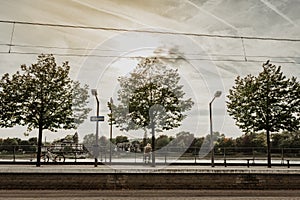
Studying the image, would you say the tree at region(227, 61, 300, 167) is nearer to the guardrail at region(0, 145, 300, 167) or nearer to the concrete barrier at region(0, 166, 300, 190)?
the guardrail at region(0, 145, 300, 167)

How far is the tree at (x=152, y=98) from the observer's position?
28.2 m

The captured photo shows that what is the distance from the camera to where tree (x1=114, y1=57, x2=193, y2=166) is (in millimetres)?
28234

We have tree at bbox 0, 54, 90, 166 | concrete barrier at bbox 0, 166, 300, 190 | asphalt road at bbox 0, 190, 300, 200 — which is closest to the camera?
asphalt road at bbox 0, 190, 300, 200

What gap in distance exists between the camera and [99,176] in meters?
14.8

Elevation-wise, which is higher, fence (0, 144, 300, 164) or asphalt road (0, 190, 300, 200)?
fence (0, 144, 300, 164)

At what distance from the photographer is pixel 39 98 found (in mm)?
27281

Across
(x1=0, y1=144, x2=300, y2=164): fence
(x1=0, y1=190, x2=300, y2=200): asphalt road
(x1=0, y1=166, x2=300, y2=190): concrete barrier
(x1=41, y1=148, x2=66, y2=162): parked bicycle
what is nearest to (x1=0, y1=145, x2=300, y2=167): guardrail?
(x1=0, y1=144, x2=300, y2=164): fence

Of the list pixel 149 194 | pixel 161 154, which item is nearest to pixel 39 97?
pixel 161 154

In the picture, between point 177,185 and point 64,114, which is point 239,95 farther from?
point 177,185

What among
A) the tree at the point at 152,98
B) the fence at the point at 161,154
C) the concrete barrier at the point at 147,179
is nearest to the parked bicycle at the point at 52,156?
the fence at the point at 161,154

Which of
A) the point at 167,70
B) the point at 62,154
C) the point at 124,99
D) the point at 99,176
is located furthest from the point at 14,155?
the point at 99,176

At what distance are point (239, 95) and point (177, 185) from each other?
1641cm

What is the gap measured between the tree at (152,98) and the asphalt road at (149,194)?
540 inches

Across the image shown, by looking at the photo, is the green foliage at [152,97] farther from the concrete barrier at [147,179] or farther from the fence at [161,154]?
the concrete barrier at [147,179]
